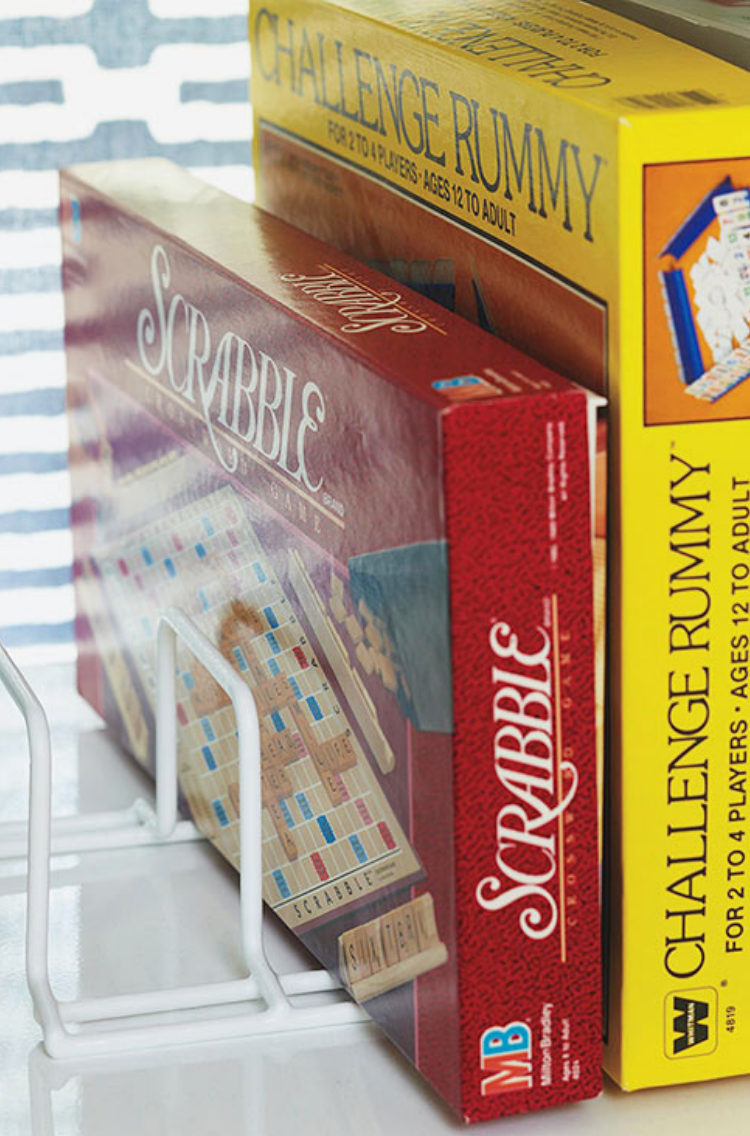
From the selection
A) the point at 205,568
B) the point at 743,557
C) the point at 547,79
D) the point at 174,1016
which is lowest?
the point at 174,1016

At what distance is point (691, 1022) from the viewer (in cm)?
75

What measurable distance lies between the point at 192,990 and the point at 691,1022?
0.22 meters

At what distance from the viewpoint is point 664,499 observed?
2.31 feet

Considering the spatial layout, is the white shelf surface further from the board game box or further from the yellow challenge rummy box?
the board game box

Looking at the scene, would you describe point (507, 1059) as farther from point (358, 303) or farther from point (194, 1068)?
point (358, 303)

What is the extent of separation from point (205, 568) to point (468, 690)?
0.30 meters

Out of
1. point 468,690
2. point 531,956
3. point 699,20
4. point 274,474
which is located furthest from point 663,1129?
point 699,20

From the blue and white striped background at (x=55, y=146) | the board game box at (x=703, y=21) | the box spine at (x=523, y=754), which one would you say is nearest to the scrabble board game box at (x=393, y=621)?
the box spine at (x=523, y=754)

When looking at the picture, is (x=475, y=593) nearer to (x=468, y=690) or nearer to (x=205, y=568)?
(x=468, y=690)

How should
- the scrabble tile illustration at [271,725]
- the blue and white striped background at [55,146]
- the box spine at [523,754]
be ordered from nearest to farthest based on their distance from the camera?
the box spine at [523,754], the scrabble tile illustration at [271,725], the blue and white striped background at [55,146]

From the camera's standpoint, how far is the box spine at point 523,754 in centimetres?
67

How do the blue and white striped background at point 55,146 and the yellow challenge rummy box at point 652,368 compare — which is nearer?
the yellow challenge rummy box at point 652,368

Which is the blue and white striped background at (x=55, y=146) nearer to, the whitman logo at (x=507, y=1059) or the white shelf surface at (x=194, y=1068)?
the white shelf surface at (x=194, y=1068)

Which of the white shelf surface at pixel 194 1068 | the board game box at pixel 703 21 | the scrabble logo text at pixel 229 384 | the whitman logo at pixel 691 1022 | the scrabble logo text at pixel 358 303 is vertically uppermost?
the board game box at pixel 703 21
